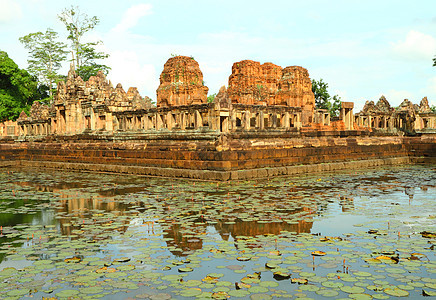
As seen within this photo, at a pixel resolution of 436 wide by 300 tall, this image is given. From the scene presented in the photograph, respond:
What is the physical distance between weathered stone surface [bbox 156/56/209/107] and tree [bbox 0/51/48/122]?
744 inches

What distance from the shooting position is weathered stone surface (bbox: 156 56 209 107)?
32125 mm

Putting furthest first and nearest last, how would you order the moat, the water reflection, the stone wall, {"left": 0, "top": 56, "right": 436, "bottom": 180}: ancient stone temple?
{"left": 0, "top": 56, "right": 436, "bottom": 180}: ancient stone temple, the stone wall, the water reflection, the moat

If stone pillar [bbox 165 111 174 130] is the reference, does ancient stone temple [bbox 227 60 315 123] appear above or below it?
above

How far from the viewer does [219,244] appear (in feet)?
18.6

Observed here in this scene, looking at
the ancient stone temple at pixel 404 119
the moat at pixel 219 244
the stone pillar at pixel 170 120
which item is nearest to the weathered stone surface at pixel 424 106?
the ancient stone temple at pixel 404 119

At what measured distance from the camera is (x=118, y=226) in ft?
22.2

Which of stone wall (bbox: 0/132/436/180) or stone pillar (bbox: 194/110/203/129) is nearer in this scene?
stone wall (bbox: 0/132/436/180)

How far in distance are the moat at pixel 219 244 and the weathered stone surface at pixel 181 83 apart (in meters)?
22.2

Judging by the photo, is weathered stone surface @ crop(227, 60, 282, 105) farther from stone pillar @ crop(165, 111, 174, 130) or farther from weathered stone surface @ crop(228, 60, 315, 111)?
stone pillar @ crop(165, 111, 174, 130)

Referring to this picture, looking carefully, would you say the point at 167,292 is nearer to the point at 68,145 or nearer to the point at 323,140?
the point at 323,140

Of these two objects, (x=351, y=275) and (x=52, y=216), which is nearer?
(x=351, y=275)

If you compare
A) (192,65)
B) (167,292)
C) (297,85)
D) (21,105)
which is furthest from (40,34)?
(167,292)

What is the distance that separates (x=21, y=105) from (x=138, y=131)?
31365 mm

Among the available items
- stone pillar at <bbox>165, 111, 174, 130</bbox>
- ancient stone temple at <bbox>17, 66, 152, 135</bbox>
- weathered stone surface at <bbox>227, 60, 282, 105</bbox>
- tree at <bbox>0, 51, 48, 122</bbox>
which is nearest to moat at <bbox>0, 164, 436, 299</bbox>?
stone pillar at <bbox>165, 111, 174, 130</bbox>
